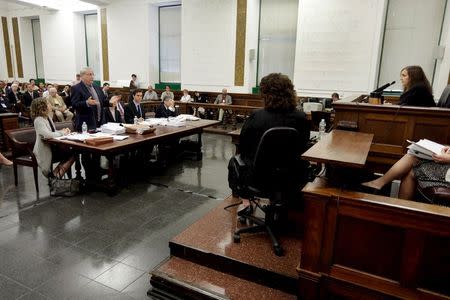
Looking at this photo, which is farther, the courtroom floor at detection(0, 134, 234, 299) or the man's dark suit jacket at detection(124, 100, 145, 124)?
the man's dark suit jacket at detection(124, 100, 145, 124)

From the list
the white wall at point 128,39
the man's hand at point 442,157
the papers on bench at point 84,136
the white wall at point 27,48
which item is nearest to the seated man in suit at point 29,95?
the white wall at point 128,39

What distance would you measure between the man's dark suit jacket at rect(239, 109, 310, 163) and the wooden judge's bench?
938mm

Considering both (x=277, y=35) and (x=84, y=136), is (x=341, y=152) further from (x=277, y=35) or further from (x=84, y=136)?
(x=277, y=35)

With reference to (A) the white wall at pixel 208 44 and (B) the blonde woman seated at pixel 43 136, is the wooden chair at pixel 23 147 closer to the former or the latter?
(B) the blonde woman seated at pixel 43 136

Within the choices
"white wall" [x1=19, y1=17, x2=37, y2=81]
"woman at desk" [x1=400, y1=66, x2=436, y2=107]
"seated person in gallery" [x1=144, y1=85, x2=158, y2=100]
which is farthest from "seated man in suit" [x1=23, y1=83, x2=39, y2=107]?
"woman at desk" [x1=400, y1=66, x2=436, y2=107]

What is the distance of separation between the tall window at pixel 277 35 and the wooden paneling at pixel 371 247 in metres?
8.64

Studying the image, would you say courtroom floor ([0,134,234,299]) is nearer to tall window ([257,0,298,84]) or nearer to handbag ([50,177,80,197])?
handbag ([50,177,80,197])

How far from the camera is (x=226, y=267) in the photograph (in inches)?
89.0

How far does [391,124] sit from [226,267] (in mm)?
2188

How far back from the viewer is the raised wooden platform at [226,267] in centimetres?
207

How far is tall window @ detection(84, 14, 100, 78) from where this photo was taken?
1306cm

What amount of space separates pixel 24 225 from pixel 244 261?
2.17m

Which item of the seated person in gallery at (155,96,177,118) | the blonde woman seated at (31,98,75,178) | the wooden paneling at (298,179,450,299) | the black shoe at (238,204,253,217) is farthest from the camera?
the seated person in gallery at (155,96,177,118)

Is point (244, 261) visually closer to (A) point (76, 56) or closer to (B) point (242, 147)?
(B) point (242, 147)
